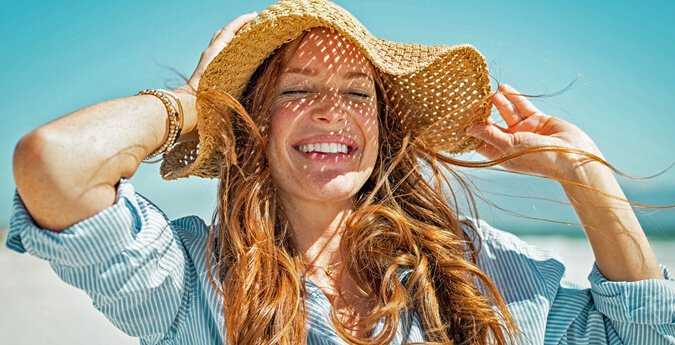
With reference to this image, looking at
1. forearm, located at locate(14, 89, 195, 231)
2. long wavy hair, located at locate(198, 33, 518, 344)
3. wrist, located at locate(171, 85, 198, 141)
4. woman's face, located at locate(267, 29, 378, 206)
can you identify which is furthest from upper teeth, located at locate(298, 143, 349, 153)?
forearm, located at locate(14, 89, 195, 231)

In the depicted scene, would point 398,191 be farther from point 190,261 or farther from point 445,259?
point 190,261

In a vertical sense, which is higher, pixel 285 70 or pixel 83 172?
pixel 285 70

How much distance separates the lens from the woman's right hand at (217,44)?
1.91 m

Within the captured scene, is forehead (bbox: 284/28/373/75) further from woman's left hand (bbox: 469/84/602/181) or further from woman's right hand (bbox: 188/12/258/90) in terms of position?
woman's left hand (bbox: 469/84/602/181)

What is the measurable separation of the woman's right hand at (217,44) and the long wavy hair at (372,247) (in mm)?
111

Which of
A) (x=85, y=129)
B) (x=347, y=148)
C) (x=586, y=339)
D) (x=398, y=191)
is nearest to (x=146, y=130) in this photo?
(x=85, y=129)

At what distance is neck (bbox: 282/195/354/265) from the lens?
208cm

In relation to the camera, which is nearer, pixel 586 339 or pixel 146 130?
pixel 146 130

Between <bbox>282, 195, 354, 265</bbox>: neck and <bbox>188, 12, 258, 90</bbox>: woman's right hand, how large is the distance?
581mm

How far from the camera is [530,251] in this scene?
7.38 ft

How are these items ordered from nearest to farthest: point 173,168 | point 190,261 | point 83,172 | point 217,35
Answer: point 83,172 < point 190,261 < point 217,35 < point 173,168

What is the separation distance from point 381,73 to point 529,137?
0.65m

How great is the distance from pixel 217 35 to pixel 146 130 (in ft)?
1.97

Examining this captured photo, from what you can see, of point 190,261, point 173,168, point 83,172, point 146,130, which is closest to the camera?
point 83,172
